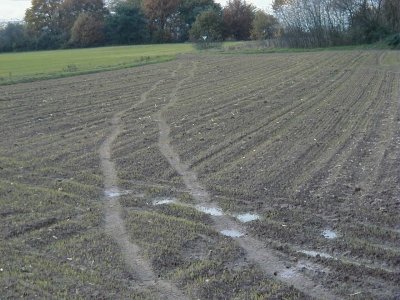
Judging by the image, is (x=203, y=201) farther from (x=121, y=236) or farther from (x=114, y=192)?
(x=121, y=236)

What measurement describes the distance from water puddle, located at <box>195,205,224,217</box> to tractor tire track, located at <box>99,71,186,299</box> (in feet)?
4.09

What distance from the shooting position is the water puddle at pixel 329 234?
816 cm

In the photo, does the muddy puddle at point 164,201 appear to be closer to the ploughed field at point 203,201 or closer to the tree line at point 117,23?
the ploughed field at point 203,201

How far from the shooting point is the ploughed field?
22.8ft

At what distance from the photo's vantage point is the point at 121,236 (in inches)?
329

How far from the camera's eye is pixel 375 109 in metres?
18.7

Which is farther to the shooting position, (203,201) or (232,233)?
(203,201)

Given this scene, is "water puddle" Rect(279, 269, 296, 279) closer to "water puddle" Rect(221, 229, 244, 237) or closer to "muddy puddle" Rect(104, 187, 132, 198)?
"water puddle" Rect(221, 229, 244, 237)

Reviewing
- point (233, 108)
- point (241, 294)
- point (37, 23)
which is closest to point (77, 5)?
point (37, 23)

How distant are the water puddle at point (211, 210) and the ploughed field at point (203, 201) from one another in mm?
23

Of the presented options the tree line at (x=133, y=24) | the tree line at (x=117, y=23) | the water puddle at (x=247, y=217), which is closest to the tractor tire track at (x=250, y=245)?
the water puddle at (x=247, y=217)

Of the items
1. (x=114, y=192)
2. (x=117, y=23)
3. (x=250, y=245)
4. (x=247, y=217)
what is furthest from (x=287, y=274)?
(x=117, y=23)

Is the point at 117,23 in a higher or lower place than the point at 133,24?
higher

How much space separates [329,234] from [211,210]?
1.98 m
